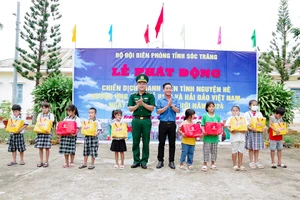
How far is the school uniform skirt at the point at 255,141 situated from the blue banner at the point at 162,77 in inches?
88.1

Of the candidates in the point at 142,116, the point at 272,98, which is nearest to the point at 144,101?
the point at 142,116

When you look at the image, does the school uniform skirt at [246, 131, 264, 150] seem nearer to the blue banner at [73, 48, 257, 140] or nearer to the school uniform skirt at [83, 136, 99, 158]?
the blue banner at [73, 48, 257, 140]

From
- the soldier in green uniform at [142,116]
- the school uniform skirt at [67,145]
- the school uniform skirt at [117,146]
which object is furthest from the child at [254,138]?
the school uniform skirt at [67,145]

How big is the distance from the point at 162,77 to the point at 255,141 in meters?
2.98

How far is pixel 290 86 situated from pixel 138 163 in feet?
46.6

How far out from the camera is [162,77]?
22.6ft

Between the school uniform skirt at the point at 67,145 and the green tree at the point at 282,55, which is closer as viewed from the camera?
the school uniform skirt at the point at 67,145

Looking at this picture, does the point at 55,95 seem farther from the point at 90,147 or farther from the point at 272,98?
the point at 272,98

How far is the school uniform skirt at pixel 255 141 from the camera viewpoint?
4543mm

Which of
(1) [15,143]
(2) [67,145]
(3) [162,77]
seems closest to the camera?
(2) [67,145]

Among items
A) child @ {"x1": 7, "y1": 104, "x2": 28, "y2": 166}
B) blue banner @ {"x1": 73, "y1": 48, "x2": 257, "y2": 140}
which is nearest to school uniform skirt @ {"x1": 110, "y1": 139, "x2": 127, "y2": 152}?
child @ {"x1": 7, "y1": 104, "x2": 28, "y2": 166}

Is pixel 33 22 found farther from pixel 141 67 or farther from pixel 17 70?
pixel 141 67

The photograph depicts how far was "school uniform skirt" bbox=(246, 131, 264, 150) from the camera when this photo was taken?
4543 millimetres

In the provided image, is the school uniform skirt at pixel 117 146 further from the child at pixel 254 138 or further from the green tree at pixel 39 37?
the green tree at pixel 39 37
